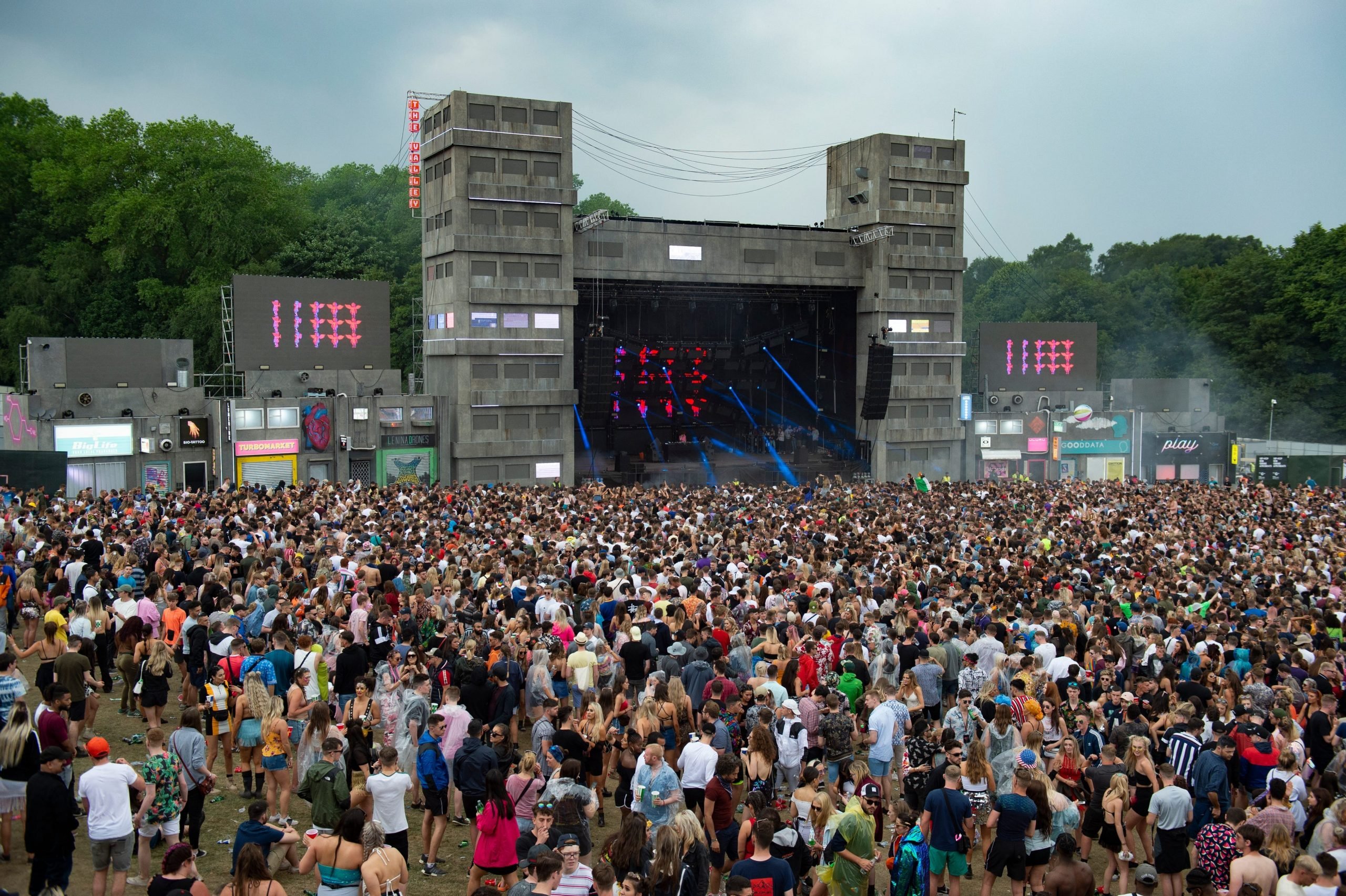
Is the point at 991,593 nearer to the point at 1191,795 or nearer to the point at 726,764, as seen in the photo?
the point at 1191,795

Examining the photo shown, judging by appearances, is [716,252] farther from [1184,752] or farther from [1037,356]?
[1184,752]

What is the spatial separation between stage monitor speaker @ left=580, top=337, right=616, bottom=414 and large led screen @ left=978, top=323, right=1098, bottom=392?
1659 cm

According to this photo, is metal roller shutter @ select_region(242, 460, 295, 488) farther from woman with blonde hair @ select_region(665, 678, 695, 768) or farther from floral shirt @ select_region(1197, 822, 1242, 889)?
floral shirt @ select_region(1197, 822, 1242, 889)

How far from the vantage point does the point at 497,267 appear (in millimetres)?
33781

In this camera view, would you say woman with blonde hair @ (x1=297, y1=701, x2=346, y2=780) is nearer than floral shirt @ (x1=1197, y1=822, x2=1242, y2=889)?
No

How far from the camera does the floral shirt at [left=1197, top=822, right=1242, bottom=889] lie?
7324 mm

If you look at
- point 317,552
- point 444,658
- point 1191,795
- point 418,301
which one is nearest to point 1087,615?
point 1191,795

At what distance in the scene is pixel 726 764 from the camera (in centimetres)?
821

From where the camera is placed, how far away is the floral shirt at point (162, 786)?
25.2ft

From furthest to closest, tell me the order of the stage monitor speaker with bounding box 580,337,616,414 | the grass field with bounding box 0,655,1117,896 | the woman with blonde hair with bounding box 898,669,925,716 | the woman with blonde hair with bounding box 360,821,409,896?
the stage monitor speaker with bounding box 580,337,616,414
the woman with blonde hair with bounding box 898,669,925,716
the grass field with bounding box 0,655,1117,896
the woman with blonde hair with bounding box 360,821,409,896

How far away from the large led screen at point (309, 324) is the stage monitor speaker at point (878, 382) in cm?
1658

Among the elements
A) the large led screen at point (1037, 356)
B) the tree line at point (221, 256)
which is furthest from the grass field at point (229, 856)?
the tree line at point (221, 256)

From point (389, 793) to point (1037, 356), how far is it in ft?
131

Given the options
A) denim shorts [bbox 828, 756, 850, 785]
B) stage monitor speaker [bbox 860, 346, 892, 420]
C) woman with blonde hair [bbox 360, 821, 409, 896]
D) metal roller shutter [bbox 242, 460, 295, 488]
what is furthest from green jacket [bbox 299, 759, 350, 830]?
stage monitor speaker [bbox 860, 346, 892, 420]
